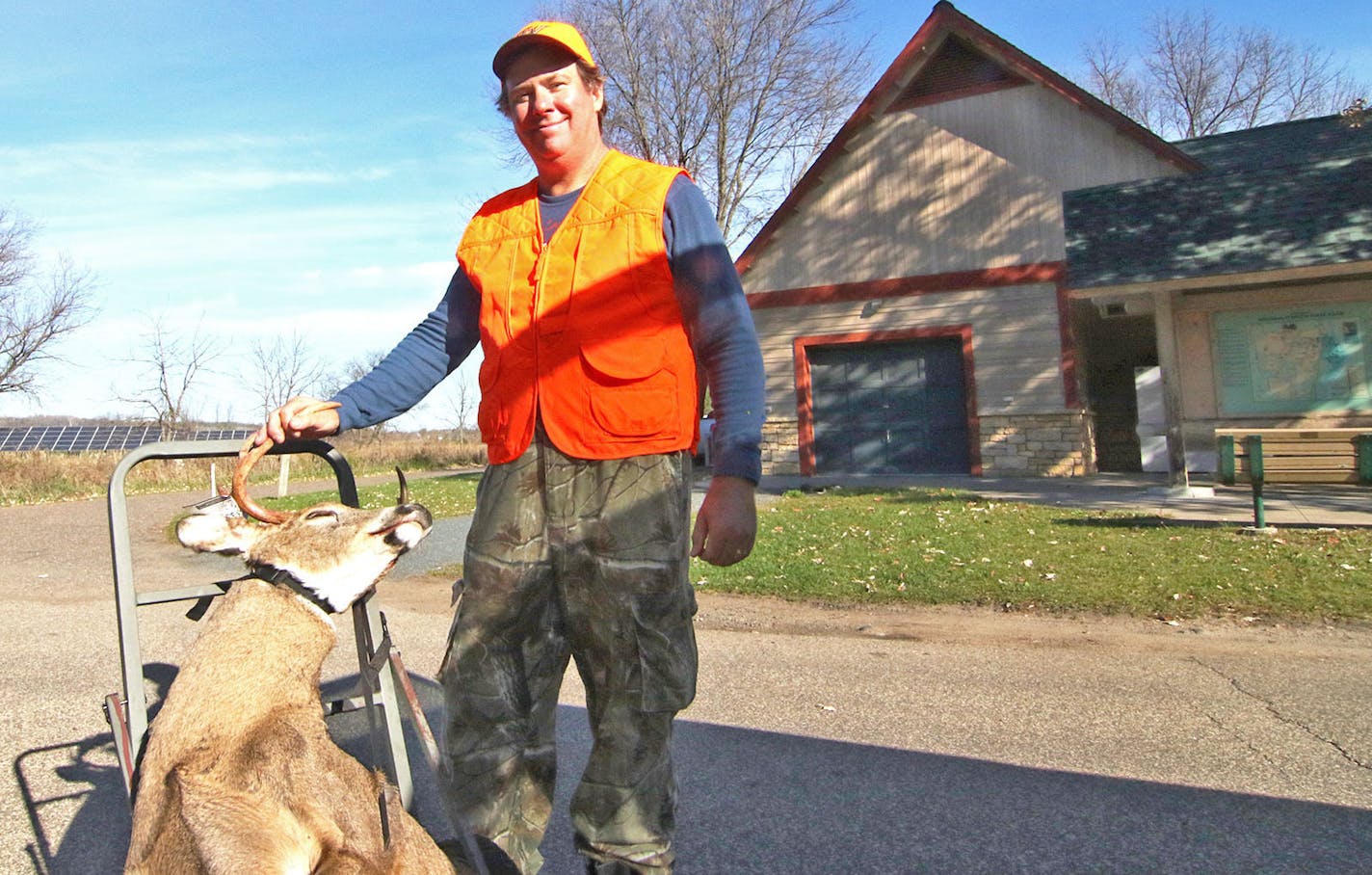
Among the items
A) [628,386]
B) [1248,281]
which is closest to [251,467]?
[628,386]

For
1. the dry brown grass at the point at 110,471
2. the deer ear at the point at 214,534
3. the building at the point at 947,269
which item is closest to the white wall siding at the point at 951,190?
the building at the point at 947,269

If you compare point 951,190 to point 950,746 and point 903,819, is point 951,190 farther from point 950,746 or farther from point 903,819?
point 903,819

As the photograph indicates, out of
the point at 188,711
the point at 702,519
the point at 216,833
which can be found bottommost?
the point at 216,833

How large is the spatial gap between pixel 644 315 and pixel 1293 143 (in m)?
16.9

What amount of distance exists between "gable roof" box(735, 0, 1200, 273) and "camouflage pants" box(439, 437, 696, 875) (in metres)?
15.7

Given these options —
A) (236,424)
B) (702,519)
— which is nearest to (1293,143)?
(702,519)

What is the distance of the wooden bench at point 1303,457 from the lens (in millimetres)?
8750

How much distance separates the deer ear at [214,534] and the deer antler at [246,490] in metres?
0.04

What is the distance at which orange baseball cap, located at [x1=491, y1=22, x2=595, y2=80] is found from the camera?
2.30 meters

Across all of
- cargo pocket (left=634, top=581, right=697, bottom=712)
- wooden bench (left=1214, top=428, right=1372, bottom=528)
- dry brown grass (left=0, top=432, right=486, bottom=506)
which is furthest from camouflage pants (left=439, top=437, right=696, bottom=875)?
dry brown grass (left=0, top=432, right=486, bottom=506)

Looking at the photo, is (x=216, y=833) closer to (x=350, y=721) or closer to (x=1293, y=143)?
(x=350, y=721)

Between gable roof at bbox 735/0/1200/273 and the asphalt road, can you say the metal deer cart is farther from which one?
gable roof at bbox 735/0/1200/273

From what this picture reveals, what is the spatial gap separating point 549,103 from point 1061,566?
21.6ft

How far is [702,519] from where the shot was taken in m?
2.29
